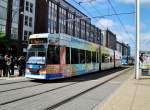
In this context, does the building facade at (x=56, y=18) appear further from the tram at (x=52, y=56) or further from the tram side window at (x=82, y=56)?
the tram at (x=52, y=56)

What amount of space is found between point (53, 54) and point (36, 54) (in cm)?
109

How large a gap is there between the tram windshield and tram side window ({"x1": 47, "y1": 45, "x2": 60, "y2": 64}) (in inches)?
12.8

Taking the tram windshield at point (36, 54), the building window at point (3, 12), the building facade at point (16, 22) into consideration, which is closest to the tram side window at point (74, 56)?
the tram windshield at point (36, 54)

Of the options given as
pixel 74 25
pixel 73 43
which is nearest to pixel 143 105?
pixel 73 43

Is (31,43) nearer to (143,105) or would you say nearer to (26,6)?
(143,105)

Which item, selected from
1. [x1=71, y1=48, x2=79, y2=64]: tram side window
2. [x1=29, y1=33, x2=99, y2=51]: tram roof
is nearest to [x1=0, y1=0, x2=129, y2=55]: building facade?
[x1=29, y1=33, x2=99, y2=51]: tram roof

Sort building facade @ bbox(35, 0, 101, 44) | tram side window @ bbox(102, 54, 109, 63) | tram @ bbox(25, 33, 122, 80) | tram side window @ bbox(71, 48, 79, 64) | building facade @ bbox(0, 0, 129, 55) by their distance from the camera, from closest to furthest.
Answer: tram @ bbox(25, 33, 122, 80) < tram side window @ bbox(71, 48, 79, 64) < tram side window @ bbox(102, 54, 109, 63) < building facade @ bbox(0, 0, 129, 55) < building facade @ bbox(35, 0, 101, 44)

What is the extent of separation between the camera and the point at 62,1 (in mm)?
72750

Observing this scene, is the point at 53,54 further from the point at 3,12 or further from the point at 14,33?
the point at 14,33

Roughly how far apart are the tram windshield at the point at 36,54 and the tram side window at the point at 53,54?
12.8 inches

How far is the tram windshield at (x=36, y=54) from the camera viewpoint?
1795cm

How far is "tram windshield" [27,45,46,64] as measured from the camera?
58.9 feet

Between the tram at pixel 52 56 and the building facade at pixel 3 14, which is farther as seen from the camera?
the building facade at pixel 3 14

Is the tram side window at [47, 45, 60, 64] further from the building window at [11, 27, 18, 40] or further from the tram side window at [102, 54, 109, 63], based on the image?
the building window at [11, 27, 18, 40]
